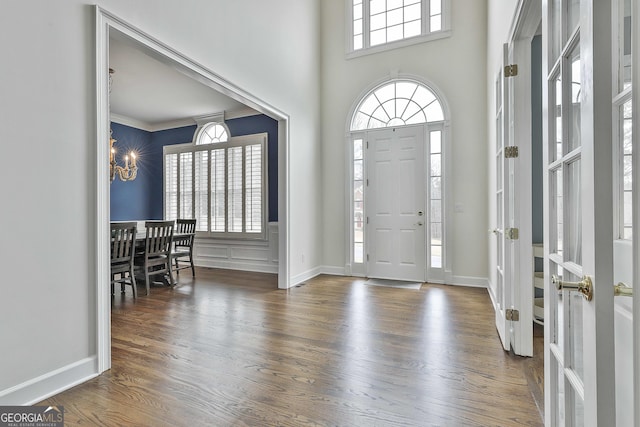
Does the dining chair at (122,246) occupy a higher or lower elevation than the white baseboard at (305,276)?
higher

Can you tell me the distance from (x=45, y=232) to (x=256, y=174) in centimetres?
409

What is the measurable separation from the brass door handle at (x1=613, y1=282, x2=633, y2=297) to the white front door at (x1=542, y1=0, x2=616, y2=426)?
0.02 meters

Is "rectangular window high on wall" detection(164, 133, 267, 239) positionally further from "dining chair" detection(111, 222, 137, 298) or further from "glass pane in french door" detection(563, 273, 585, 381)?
"glass pane in french door" detection(563, 273, 585, 381)

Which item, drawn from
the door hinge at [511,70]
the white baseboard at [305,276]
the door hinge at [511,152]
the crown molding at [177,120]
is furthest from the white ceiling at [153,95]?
the door hinge at [511,152]

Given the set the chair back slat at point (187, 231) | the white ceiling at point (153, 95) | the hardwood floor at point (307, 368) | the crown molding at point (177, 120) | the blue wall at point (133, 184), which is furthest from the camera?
the blue wall at point (133, 184)

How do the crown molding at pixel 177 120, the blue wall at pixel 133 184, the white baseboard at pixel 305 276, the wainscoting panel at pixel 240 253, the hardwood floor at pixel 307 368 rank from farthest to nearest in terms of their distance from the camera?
the blue wall at pixel 133 184 → the crown molding at pixel 177 120 → the wainscoting panel at pixel 240 253 → the white baseboard at pixel 305 276 → the hardwood floor at pixel 307 368

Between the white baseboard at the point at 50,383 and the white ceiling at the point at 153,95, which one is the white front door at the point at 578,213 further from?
the white ceiling at the point at 153,95

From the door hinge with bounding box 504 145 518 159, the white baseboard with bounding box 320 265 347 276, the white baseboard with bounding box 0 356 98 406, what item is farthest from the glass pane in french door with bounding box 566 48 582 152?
Answer: the white baseboard with bounding box 320 265 347 276

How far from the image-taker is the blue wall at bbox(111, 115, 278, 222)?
5750mm

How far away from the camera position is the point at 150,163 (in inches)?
269

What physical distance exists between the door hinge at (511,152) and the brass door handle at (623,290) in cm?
178

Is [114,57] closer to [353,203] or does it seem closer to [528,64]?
[353,203]

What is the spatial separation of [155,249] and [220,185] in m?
2.04

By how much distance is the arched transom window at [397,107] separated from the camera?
4.75 meters
